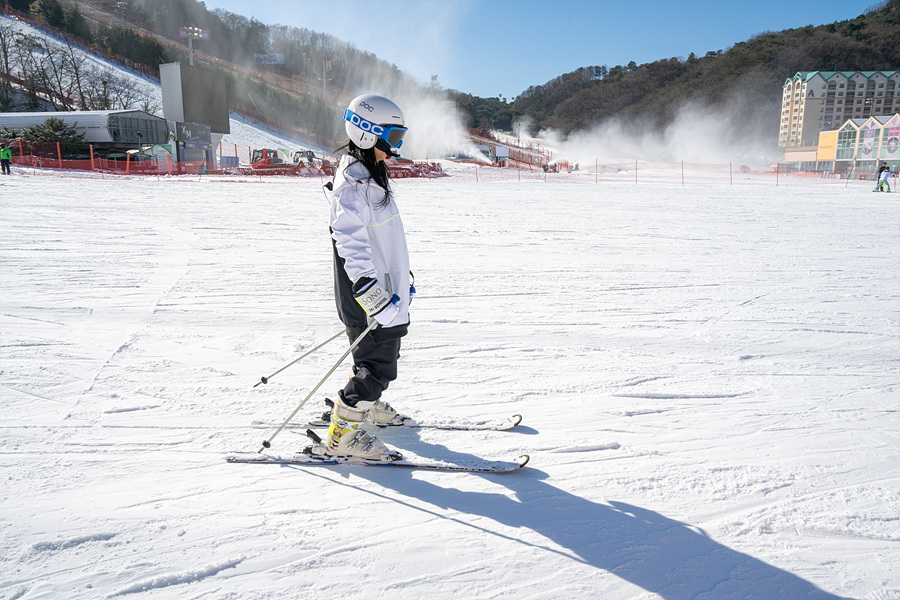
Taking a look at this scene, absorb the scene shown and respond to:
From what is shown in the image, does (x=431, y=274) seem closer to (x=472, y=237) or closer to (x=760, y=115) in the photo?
(x=472, y=237)

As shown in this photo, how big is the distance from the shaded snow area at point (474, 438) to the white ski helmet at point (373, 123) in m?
1.50

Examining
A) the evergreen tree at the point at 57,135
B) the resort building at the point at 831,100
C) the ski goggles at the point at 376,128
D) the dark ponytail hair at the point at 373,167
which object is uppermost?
the resort building at the point at 831,100

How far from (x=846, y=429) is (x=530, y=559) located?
2023 mm

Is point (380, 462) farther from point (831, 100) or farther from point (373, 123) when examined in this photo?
point (831, 100)

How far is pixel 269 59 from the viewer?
241 feet

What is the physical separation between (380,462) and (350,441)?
0.18 meters

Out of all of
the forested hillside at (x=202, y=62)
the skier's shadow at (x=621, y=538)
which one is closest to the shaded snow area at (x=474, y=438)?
the skier's shadow at (x=621, y=538)

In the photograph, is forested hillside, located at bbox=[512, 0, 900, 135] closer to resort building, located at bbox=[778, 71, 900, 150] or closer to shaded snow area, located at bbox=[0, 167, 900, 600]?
resort building, located at bbox=[778, 71, 900, 150]

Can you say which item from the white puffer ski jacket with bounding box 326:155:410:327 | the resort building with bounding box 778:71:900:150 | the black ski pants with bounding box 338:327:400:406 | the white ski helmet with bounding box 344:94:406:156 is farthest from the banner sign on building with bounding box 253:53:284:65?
the black ski pants with bounding box 338:327:400:406

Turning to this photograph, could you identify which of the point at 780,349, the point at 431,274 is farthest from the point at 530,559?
the point at 431,274

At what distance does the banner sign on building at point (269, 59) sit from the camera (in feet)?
239

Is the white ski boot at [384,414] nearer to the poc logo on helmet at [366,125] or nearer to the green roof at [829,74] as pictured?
the poc logo on helmet at [366,125]

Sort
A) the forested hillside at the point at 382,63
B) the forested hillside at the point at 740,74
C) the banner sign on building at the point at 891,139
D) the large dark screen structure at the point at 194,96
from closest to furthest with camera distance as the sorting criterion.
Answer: the banner sign on building at the point at 891,139 → the large dark screen structure at the point at 194,96 → the forested hillside at the point at 382,63 → the forested hillside at the point at 740,74

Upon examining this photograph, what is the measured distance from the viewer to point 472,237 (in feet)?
30.6
